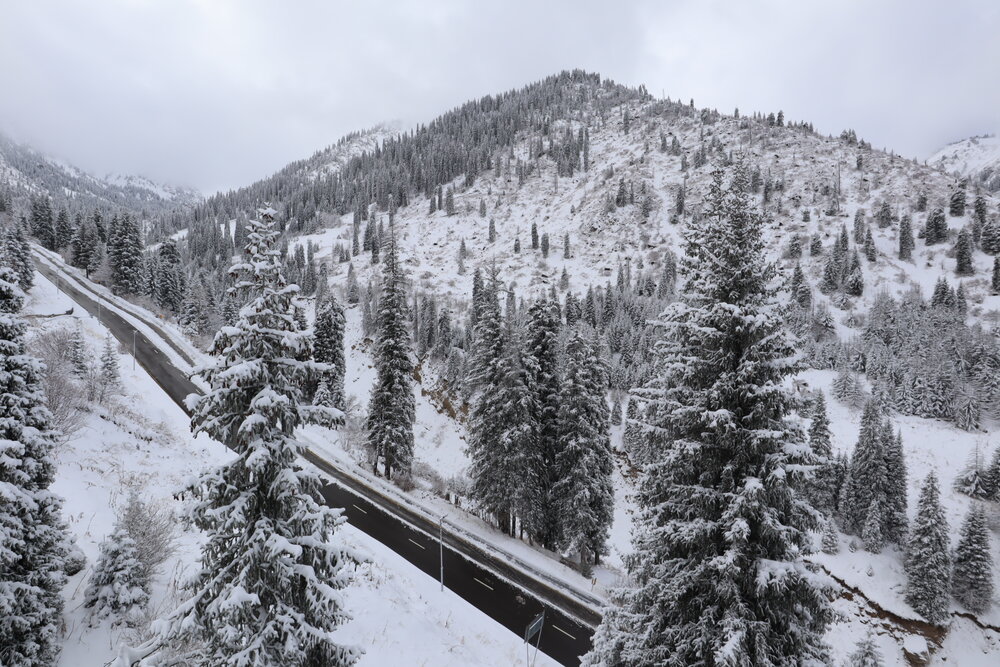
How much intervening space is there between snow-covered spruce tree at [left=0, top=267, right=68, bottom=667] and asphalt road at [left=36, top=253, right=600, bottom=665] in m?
8.28

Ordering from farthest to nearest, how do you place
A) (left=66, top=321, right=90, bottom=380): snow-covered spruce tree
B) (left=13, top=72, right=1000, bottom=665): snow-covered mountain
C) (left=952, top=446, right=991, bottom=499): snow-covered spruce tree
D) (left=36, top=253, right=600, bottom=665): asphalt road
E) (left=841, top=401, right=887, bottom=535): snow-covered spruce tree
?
(left=952, top=446, right=991, bottom=499): snow-covered spruce tree < (left=841, top=401, right=887, bottom=535): snow-covered spruce tree < (left=13, top=72, right=1000, bottom=665): snow-covered mountain < (left=66, top=321, right=90, bottom=380): snow-covered spruce tree < (left=36, top=253, right=600, bottom=665): asphalt road

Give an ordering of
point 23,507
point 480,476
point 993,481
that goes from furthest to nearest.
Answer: point 993,481 → point 480,476 → point 23,507

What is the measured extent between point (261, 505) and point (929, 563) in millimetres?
55151

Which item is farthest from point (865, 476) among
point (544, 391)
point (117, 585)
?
point (117, 585)

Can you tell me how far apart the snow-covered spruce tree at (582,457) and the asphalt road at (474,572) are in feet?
10.0

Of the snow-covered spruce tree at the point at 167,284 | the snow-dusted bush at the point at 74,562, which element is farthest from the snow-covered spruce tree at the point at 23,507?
the snow-covered spruce tree at the point at 167,284

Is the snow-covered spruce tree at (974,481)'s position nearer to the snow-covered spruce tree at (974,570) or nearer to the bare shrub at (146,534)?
the snow-covered spruce tree at (974,570)

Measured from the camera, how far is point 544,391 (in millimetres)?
27219

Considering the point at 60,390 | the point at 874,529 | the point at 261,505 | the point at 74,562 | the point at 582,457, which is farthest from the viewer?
the point at 874,529

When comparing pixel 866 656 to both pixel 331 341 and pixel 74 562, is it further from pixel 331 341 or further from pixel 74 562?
pixel 331 341

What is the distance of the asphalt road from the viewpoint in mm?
21109

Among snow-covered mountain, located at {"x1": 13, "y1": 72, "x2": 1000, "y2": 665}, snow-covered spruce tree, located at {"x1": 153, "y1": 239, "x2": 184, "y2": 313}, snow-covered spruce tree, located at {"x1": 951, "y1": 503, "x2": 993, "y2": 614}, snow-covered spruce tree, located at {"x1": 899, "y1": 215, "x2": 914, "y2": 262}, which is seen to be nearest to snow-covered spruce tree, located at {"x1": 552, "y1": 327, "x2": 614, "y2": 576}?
snow-covered mountain, located at {"x1": 13, "y1": 72, "x2": 1000, "y2": 665}

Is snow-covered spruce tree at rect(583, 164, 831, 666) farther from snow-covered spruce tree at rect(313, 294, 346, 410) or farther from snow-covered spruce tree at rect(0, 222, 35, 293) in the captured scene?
snow-covered spruce tree at rect(0, 222, 35, 293)

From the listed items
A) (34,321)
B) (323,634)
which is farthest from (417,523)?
(34,321)
